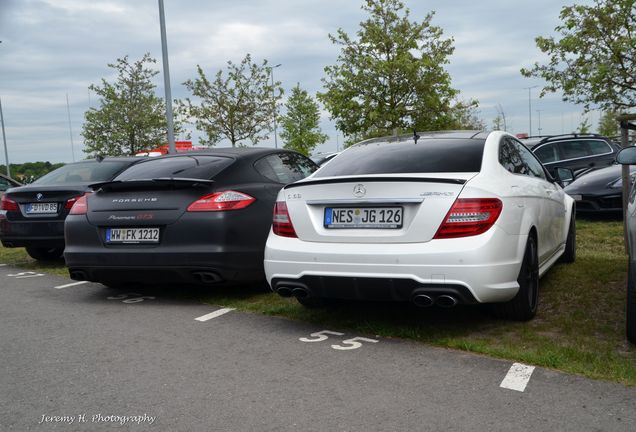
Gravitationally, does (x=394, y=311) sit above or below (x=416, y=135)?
below

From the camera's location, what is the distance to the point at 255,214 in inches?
220

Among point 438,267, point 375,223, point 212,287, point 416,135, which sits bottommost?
point 212,287

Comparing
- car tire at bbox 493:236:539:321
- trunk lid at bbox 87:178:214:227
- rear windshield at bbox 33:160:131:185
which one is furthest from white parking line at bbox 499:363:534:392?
rear windshield at bbox 33:160:131:185

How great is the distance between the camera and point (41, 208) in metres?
7.97

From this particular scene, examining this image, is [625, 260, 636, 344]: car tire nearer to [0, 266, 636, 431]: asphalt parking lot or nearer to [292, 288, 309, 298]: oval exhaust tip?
[0, 266, 636, 431]: asphalt parking lot

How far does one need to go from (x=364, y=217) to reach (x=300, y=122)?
39.8 metres

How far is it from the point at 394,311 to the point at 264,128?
28.9 metres

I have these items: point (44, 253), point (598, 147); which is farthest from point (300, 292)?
point (598, 147)

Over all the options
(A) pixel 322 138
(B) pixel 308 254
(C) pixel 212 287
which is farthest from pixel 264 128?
(B) pixel 308 254

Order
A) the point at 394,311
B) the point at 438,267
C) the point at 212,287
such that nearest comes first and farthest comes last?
the point at 438,267, the point at 394,311, the point at 212,287

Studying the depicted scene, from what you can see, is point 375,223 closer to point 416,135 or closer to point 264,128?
point 416,135

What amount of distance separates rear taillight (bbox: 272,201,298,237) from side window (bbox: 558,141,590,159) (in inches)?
451

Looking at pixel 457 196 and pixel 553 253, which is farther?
pixel 553 253

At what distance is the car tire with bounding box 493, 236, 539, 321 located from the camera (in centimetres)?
428
